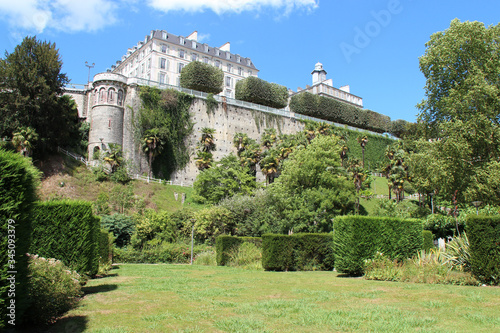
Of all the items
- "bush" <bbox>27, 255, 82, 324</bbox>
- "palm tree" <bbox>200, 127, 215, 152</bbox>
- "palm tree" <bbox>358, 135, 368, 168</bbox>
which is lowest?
"bush" <bbox>27, 255, 82, 324</bbox>

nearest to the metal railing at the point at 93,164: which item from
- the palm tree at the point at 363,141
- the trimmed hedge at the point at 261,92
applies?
the trimmed hedge at the point at 261,92

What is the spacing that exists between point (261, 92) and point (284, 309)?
47495 mm

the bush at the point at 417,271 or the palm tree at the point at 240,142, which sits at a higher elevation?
the palm tree at the point at 240,142

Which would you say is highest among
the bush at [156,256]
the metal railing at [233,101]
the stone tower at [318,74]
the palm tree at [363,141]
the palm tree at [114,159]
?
the stone tower at [318,74]

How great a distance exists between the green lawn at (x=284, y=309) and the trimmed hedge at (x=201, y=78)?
39.8m

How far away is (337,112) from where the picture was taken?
6050cm

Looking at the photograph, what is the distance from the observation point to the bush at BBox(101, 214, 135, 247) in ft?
91.0

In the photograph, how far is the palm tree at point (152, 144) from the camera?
3878cm

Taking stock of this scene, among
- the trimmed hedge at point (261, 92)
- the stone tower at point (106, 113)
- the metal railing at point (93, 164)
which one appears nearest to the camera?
the metal railing at point (93, 164)

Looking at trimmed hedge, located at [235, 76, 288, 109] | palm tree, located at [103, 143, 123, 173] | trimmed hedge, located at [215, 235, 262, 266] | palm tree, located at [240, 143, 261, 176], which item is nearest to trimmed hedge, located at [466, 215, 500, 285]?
trimmed hedge, located at [215, 235, 262, 266]

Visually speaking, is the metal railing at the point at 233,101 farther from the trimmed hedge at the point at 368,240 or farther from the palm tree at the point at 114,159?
the trimmed hedge at the point at 368,240

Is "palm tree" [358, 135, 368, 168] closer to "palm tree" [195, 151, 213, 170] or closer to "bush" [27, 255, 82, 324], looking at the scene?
"palm tree" [195, 151, 213, 170]

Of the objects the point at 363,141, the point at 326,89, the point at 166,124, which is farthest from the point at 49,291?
the point at 326,89

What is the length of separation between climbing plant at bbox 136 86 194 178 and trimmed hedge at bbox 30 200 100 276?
101 feet
